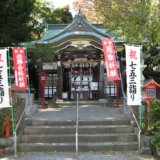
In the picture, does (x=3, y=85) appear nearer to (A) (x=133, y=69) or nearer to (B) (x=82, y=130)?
(B) (x=82, y=130)

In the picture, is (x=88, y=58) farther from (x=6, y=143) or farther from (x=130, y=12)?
(x=6, y=143)

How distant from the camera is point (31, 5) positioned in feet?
61.7

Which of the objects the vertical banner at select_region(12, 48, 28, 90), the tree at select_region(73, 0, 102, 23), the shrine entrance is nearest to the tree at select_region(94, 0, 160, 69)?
the vertical banner at select_region(12, 48, 28, 90)

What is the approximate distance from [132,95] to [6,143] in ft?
13.2

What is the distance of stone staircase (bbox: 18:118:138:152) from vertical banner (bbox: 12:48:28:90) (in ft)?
5.79

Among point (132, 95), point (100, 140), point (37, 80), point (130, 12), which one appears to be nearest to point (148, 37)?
point (130, 12)

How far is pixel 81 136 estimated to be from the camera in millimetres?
11031

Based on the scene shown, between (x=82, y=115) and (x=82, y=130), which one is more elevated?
(x=82, y=115)

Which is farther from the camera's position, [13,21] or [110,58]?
Result: [13,21]

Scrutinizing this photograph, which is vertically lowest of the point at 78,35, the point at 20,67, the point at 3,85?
the point at 3,85

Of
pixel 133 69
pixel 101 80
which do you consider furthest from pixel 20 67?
pixel 101 80

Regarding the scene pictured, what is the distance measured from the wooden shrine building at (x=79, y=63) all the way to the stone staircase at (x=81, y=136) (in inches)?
314

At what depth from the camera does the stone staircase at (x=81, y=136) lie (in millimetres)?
10578

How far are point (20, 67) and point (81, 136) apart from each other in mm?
3766
